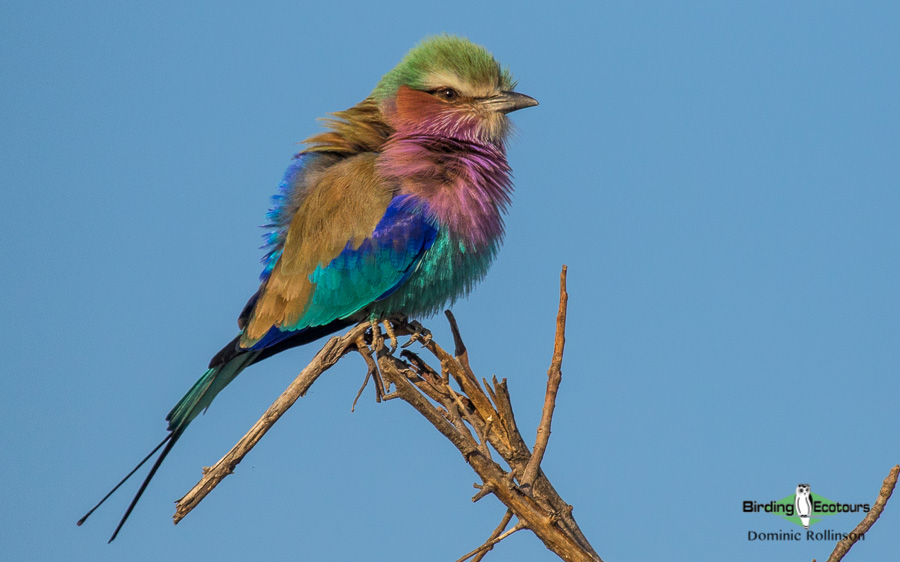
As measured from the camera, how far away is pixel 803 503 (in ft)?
12.6

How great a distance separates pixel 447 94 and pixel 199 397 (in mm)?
1850

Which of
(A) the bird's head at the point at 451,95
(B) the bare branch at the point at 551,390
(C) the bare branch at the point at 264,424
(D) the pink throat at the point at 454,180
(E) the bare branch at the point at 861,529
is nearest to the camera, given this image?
(E) the bare branch at the point at 861,529

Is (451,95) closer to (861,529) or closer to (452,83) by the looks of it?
(452,83)

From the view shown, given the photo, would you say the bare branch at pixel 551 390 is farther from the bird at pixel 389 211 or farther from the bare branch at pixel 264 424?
the bird at pixel 389 211

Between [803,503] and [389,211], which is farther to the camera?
[389,211]

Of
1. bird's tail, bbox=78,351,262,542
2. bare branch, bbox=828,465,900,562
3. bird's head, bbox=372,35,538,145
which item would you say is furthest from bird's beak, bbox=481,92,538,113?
bare branch, bbox=828,465,900,562

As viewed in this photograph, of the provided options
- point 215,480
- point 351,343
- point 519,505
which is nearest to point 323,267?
point 351,343

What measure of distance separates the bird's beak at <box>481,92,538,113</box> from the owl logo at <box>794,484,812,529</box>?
2153 mm

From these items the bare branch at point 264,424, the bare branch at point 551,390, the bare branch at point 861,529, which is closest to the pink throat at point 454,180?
the bare branch at point 264,424

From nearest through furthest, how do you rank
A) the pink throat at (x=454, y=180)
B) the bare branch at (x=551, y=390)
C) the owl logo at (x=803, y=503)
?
the bare branch at (x=551, y=390) < the owl logo at (x=803, y=503) < the pink throat at (x=454, y=180)

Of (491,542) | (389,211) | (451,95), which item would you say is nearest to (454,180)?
(389,211)

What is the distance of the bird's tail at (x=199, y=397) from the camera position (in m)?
4.05

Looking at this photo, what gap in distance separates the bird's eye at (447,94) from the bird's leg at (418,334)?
110cm

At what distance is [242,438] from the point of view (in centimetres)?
349
